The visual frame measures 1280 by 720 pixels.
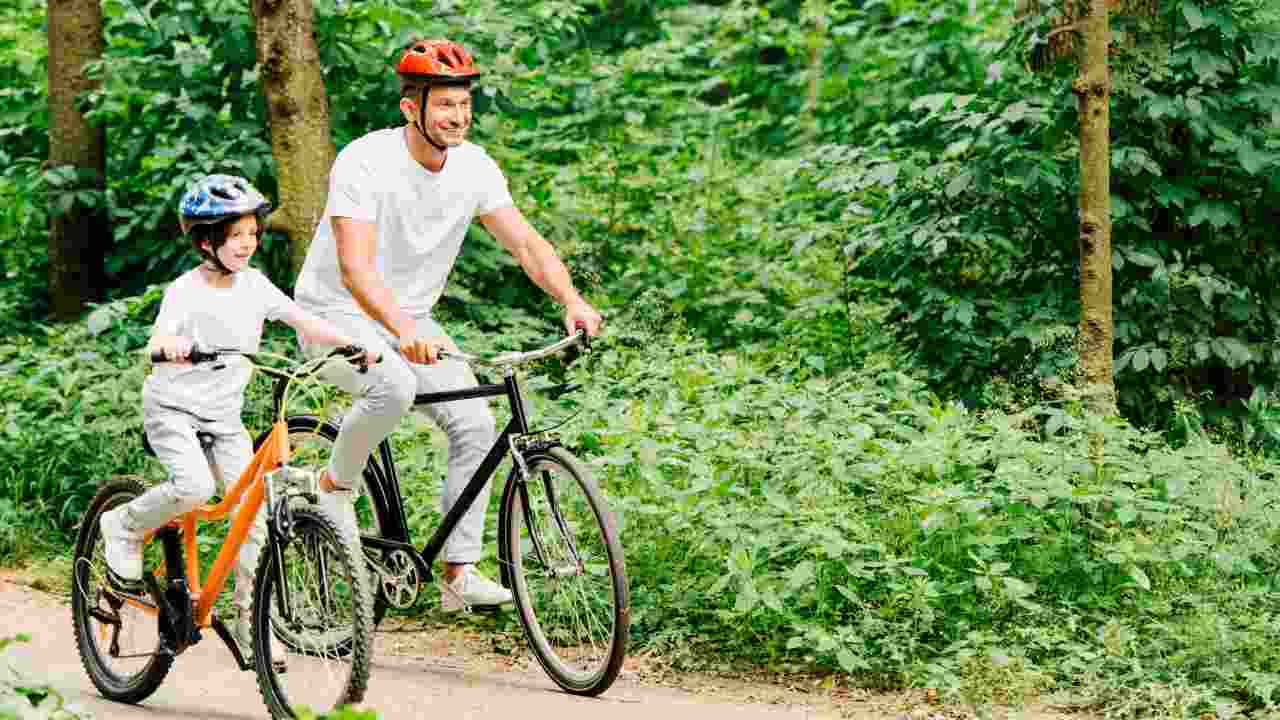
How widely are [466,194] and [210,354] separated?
1.20 meters

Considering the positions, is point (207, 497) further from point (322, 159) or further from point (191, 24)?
point (191, 24)

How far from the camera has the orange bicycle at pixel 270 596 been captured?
5.11 metres

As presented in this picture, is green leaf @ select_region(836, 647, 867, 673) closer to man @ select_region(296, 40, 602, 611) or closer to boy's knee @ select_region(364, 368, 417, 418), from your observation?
man @ select_region(296, 40, 602, 611)

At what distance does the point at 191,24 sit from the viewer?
981cm

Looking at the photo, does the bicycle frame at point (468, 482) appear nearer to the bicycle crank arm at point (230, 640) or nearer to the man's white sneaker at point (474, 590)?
the man's white sneaker at point (474, 590)

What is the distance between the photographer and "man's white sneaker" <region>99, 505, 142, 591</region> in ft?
19.3

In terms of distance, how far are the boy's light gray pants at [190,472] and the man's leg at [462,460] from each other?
70cm

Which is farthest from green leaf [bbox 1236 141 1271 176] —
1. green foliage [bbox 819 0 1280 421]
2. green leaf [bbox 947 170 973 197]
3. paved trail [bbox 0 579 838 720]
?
paved trail [bbox 0 579 838 720]

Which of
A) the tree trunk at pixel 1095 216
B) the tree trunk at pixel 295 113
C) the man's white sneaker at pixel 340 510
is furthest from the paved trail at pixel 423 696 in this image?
the tree trunk at pixel 295 113

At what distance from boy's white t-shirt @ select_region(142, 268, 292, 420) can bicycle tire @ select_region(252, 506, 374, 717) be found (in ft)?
2.67

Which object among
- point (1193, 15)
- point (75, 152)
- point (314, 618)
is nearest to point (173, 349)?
point (314, 618)

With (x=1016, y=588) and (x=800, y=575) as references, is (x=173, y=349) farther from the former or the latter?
(x=1016, y=588)

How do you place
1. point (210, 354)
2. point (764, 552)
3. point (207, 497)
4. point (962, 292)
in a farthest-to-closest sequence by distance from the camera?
point (962, 292) → point (764, 552) → point (207, 497) → point (210, 354)

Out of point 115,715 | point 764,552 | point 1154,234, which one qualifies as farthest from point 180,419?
point 1154,234
